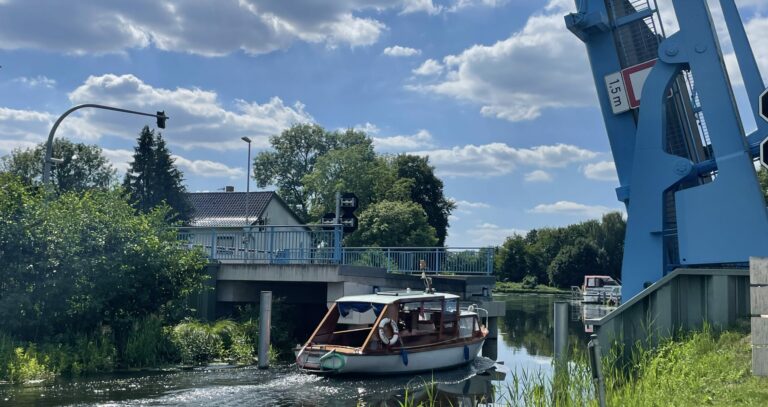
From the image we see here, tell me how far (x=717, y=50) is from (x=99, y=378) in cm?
1450

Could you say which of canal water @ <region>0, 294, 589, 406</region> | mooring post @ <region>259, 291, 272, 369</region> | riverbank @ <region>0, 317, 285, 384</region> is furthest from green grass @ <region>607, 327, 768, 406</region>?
riverbank @ <region>0, 317, 285, 384</region>

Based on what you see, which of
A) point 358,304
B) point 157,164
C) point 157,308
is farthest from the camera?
point 157,164

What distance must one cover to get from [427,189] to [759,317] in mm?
68858

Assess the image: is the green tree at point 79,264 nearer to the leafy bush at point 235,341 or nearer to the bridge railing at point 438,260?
the leafy bush at point 235,341

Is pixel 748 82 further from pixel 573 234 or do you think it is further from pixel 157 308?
pixel 573 234

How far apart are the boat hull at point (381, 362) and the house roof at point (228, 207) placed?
3597 centimetres

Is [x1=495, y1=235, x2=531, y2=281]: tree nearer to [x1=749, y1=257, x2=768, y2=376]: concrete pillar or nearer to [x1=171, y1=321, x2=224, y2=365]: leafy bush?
[x1=171, y1=321, x2=224, y2=365]: leafy bush

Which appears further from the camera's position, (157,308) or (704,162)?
(157,308)

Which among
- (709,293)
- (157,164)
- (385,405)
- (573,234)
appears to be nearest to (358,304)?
(385,405)

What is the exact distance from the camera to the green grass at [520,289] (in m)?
94.4

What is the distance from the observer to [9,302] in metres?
17.6

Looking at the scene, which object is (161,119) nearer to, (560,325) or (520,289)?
(560,325)

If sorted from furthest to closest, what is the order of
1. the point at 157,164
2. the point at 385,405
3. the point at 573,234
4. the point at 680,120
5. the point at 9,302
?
the point at 573,234 → the point at 157,164 → the point at 9,302 → the point at 680,120 → the point at 385,405

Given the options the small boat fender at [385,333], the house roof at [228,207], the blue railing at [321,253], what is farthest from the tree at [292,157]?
the small boat fender at [385,333]
